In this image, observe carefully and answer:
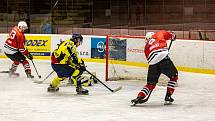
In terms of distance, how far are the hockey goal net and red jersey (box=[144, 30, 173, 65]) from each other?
2.85 meters

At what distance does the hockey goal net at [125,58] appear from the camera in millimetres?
9927

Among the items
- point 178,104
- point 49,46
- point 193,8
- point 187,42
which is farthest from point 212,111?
point 193,8

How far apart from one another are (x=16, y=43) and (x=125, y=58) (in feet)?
7.66

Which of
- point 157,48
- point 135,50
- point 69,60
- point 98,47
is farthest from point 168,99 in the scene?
point 98,47

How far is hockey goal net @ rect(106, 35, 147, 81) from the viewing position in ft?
32.6

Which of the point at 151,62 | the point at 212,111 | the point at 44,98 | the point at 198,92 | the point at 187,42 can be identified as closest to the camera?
the point at 212,111

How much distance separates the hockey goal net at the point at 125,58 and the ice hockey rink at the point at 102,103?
1.31ft

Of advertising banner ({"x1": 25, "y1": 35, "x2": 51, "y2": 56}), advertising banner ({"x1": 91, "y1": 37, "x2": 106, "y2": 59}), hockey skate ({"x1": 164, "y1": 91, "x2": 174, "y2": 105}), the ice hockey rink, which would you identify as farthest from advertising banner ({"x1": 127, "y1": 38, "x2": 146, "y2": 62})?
advertising banner ({"x1": 25, "y1": 35, "x2": 51, "y2": 56})

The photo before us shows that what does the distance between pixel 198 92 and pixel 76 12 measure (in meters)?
10.6

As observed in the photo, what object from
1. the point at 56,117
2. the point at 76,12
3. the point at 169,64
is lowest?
the point at 56,117

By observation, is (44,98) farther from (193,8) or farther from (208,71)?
(193,8)

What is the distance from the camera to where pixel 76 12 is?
18.2 metres

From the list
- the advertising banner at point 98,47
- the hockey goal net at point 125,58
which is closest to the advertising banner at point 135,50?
the hockey goal net at point 125,58

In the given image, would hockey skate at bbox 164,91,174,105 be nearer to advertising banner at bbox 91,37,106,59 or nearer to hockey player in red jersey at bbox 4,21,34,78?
hockey player in red jersey at bbox 4,21,34,78
